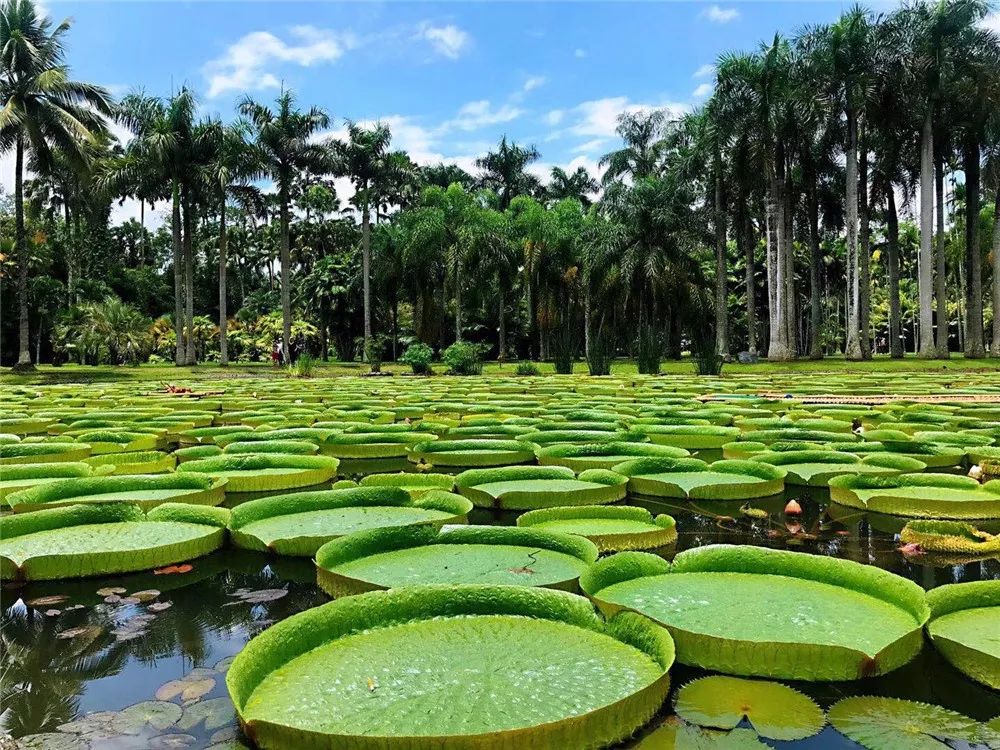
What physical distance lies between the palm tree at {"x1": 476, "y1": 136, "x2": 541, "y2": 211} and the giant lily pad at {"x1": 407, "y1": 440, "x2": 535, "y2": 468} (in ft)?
145

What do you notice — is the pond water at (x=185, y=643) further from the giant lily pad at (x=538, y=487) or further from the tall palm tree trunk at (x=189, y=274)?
the tall palm tree trunk at (x=189, y=274)

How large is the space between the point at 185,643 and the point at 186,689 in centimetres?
34

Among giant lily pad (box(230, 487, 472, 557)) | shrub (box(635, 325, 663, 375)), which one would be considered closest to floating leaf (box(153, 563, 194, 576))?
giant lily pad (box(230, 487, 472, 557))

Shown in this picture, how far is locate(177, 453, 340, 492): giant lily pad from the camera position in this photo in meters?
3.99

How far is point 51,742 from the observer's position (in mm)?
1519

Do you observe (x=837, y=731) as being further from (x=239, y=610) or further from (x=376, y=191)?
(x=376, y=191)

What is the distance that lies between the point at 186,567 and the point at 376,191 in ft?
109

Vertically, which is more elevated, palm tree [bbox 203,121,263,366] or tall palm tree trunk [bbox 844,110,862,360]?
palm tree [bbox 203,121,263,366]

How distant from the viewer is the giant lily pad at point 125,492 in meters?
3.31

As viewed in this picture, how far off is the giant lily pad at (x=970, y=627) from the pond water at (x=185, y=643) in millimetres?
48

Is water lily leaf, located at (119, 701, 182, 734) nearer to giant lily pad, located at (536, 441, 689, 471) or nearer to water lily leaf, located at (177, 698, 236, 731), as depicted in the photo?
water lily leaf, located at (177, 698, 236, 731)

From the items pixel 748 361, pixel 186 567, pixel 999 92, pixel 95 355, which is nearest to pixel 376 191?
pixel 95 355

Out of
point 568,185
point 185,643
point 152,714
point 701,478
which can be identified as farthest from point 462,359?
point 568,185

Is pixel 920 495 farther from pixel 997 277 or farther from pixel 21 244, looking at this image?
pixel 997 277
